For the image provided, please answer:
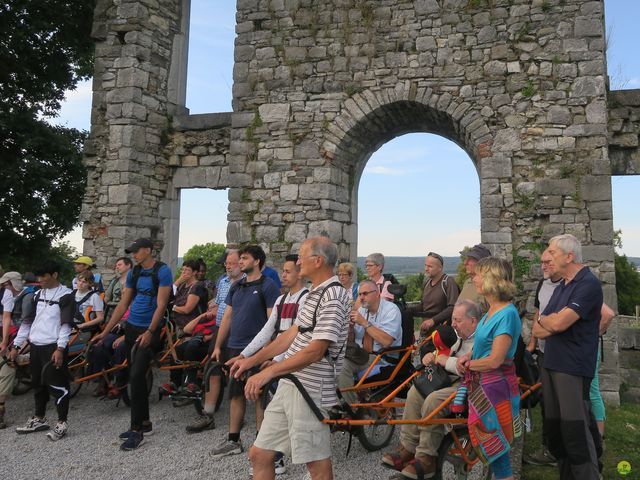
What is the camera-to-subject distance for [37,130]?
12055 millimetres

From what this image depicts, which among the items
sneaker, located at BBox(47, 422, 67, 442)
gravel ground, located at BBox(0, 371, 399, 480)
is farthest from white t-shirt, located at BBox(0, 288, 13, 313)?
sneaker, located at BBox(47, 422, 67, 442)

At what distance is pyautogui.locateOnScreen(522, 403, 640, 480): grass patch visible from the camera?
3.94 metres

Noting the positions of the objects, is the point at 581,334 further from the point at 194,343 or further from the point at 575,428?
the point at 194,343

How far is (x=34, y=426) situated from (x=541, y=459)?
4512 mm

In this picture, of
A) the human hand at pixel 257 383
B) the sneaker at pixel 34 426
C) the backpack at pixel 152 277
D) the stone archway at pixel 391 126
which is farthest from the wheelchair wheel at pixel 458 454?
the stone archway at pixel 391 126

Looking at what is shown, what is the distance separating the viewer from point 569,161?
6.76 m

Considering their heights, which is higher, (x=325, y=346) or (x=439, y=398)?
(x=325, y=346)

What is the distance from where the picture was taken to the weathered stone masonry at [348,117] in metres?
6.79

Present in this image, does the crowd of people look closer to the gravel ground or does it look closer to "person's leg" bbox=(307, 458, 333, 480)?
"person's leg" bbox=(307, 458, 333, 480)

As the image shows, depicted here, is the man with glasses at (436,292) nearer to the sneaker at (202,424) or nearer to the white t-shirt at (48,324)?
the sneaker at (202,424)

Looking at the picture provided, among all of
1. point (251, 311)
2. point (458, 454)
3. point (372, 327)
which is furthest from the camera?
point (251, 311)

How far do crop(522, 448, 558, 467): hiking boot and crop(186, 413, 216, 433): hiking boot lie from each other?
279cm

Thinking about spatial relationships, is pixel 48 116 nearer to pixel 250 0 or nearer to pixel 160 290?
pixel 250 0

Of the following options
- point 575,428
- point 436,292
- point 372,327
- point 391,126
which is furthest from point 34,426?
point 391,126
